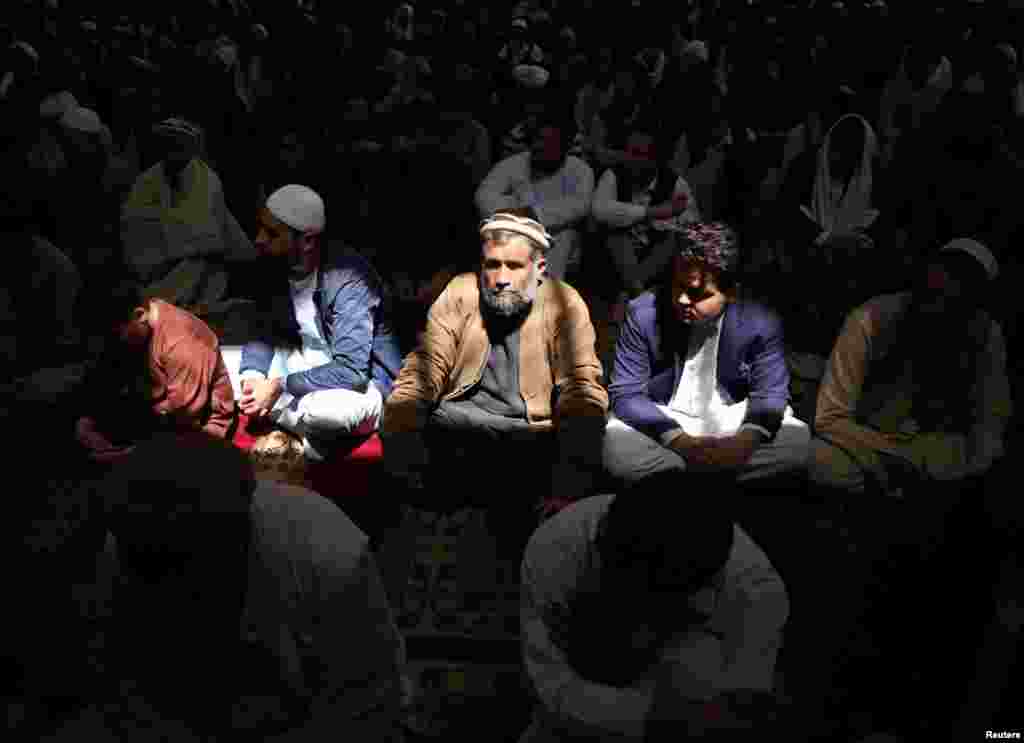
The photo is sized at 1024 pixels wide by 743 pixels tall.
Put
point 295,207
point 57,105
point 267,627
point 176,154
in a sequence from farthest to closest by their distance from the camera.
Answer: point 57,105 < point 176,154 < point 295,207 < point 267,627

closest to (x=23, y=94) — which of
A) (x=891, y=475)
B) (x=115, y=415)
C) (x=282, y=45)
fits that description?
(x=282, y=45)

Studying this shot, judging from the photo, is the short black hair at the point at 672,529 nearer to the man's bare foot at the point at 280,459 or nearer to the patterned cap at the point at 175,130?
the man's bare foot at the point at 280,459

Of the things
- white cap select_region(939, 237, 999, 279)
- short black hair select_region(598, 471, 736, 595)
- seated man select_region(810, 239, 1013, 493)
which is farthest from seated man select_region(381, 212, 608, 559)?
short black hair select_region(598, 471, 736, 595)

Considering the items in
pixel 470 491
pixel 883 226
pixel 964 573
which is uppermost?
pixel 883 226

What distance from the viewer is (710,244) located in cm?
358

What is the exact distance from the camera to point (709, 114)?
706cm

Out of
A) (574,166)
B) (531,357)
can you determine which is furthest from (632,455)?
(574,166)

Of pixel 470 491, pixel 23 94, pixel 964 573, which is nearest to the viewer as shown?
pixel 964 573

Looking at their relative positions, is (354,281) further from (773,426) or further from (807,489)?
(807,489)

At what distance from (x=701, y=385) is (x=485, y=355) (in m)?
0.90

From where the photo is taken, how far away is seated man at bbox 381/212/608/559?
3859 mm

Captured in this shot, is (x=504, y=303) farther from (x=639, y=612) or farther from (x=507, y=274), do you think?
(x=639, y=612)

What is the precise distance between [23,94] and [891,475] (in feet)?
20.6

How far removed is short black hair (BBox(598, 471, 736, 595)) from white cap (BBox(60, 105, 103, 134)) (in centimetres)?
580
